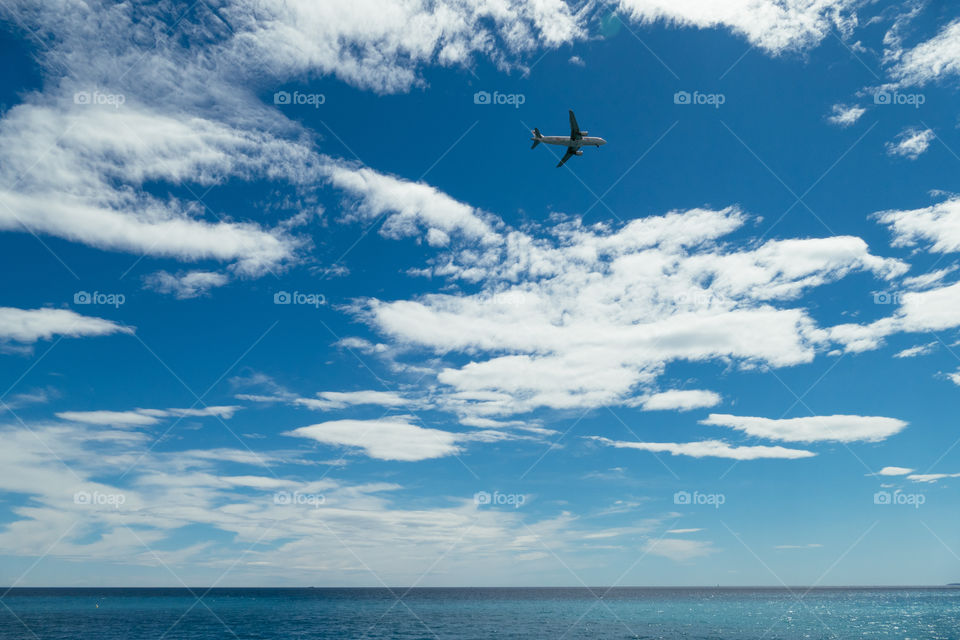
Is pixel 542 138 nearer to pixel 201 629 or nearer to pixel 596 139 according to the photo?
pixel 596 139

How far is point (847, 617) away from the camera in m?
130

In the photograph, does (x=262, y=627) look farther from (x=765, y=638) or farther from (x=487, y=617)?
(x=765, y=638)

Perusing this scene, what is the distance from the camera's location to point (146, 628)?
106m

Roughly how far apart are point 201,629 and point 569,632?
64.2 meters

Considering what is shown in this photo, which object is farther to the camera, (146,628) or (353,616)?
(353,616)

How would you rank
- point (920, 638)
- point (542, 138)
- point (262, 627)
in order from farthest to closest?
1. point (262, 627)
2. point (920, 638)
3. point (542, 138)

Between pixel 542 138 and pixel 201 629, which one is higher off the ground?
pixel 542 138

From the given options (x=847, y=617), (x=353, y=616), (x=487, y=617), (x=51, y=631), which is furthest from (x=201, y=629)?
(x=847, y=617)

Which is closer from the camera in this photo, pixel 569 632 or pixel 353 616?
pixel 569 632

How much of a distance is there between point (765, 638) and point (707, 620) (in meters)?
36.3

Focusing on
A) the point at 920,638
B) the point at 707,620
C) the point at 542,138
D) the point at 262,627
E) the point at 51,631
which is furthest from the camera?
the point at 707,620

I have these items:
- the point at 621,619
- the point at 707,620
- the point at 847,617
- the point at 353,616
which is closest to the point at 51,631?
the point at 353,616

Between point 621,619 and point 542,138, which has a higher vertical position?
point 542,138

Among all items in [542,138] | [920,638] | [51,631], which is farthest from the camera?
[51,631]
